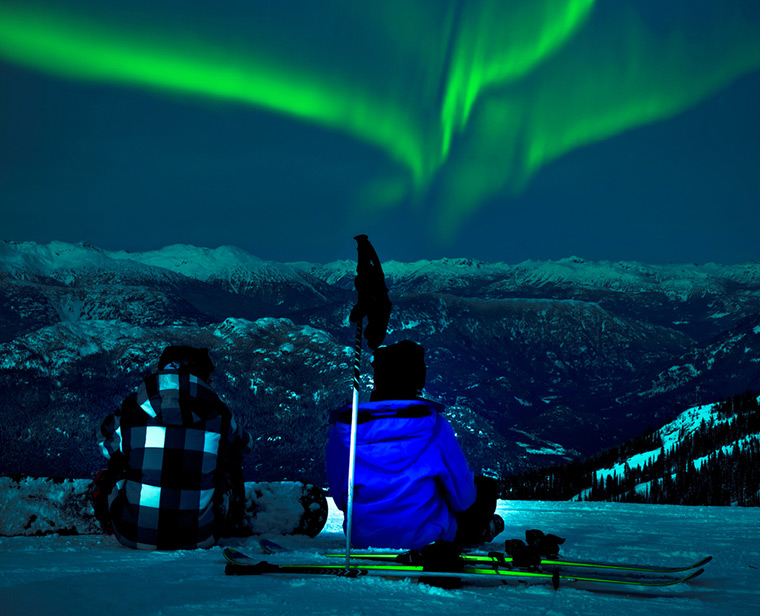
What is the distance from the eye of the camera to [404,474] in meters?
7.42

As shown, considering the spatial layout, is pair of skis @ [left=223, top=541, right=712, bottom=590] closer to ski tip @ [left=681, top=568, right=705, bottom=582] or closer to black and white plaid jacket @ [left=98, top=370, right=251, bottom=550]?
ski tip @ [left=681, top=568, right=705, bottom=582]

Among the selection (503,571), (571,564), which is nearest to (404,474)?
(503,571)

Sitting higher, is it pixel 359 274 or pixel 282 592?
pixel 359 274

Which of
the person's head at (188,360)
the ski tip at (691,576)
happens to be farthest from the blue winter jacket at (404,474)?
the ski tip at (691,576)

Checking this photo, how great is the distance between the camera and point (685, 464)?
16450cm

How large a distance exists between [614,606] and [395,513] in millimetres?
2806

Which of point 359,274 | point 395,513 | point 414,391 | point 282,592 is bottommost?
point 282,592

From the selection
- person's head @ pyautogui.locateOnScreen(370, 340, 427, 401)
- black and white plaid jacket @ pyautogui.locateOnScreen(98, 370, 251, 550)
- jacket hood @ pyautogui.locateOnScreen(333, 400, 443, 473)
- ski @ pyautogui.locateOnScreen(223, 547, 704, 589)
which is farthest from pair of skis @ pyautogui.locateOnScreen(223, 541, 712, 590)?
person's head @ pyautogui.locateOnScreen(370, 340, 427, 401)

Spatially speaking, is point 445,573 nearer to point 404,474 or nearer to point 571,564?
point 571,564

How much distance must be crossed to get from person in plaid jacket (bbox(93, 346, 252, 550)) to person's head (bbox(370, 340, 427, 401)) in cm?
184

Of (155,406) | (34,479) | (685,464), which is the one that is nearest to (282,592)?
(155,406)

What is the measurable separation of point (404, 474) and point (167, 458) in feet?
8.33

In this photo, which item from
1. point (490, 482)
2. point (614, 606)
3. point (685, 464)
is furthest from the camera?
point (685, 464)

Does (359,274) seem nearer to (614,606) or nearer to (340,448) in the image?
(340,448)
